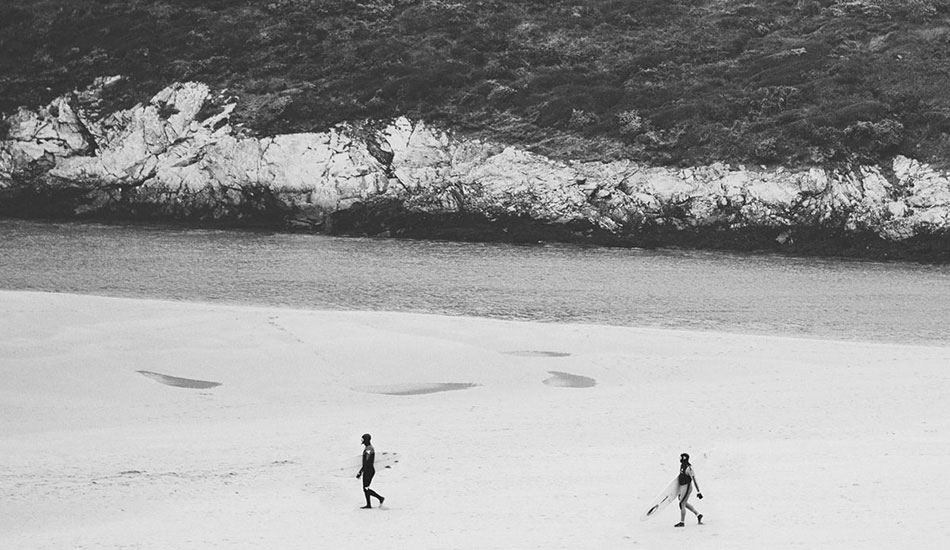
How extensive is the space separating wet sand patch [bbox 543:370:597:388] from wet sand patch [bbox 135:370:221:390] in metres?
6.70

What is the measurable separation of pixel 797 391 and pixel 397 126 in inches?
1180

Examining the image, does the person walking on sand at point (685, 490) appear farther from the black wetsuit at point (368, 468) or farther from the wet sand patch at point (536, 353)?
→ the wet sand patch at point (536, 353)

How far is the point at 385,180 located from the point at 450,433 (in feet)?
93.5

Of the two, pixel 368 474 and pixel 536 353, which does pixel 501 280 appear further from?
pixel 368 474

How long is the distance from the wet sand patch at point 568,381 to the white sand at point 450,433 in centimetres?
8

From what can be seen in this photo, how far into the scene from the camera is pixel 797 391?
20266 mm

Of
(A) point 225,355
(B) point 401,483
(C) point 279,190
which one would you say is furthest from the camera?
(C) point 279,190

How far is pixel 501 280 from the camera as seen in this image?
117 feet

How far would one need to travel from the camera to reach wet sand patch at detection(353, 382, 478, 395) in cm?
2039

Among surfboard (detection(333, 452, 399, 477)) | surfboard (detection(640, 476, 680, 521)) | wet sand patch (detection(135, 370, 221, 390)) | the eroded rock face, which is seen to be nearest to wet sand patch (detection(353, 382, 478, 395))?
wet sand patch (detection(135, 370, 221, 390))

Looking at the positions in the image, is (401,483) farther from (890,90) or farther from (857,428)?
(890,90)

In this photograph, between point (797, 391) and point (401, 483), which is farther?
point (797, 391)

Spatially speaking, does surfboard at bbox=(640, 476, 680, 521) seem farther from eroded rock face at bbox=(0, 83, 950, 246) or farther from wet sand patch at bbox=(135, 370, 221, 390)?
eroded rock face at bbox=(0, 83, 950, 246)

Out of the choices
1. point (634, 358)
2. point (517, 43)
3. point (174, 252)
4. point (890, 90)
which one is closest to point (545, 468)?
point (634, 358)
